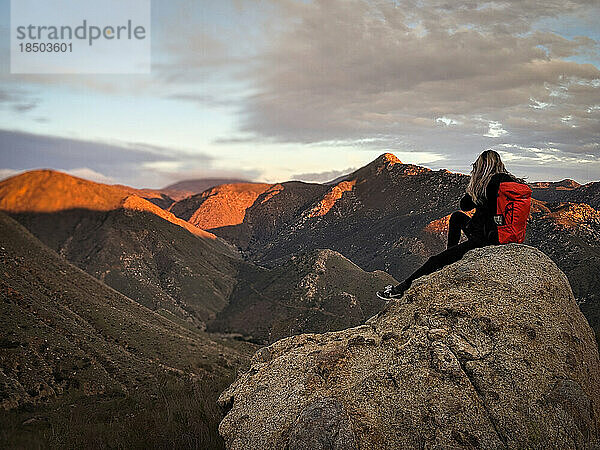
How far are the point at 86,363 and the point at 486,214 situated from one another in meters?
30.8

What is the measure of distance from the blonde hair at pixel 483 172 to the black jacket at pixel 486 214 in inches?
4.4

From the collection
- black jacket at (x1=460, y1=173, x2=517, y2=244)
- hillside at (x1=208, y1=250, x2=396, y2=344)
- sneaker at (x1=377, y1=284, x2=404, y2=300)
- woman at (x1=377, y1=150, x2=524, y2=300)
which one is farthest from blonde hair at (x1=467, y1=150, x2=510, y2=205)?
hillside at (x1=208, y1=250, x2=396, y2=344)

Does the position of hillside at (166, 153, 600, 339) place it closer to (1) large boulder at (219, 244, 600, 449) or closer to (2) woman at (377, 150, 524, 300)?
(2) woman at (377, 150, 524, 300)

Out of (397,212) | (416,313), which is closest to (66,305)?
(416,313)

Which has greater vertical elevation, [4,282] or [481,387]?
[481,387]

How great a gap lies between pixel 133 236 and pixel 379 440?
350ft

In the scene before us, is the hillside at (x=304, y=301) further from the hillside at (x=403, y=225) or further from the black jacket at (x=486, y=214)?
the black jacket at (x=486, y=214)

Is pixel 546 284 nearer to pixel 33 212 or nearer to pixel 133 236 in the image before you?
pixel 133 236

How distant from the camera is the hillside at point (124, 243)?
88.9 metres

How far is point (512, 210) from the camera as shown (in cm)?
723

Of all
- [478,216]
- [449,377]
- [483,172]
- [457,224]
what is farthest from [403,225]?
[449,377]

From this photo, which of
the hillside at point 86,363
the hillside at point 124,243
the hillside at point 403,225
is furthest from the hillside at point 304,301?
the hillside at point 403,225

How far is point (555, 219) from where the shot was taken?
78.8 meters

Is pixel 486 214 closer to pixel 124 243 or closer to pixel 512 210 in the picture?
pixel 512 210
